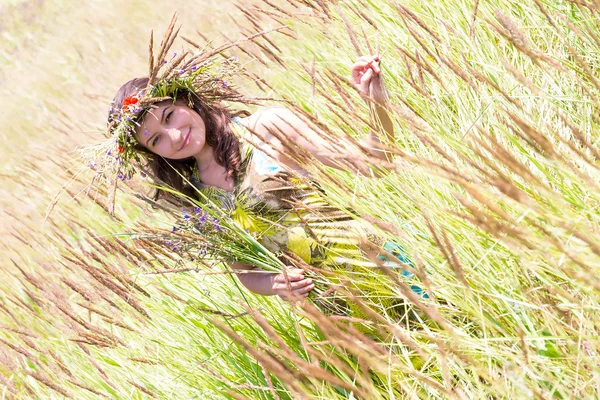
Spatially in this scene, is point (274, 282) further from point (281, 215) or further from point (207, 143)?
point (207, 143)

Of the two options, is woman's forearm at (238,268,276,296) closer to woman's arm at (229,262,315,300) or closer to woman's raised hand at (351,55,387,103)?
woman's arm at (229,262,315,300)

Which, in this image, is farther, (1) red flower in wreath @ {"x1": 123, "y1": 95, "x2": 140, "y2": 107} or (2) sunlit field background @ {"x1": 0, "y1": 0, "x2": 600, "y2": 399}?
(1) red flower in wreath @ {"x1": 123, "y1": 95, "x2": 140, "y2": 107}

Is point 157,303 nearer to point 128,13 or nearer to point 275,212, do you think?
point 275,212

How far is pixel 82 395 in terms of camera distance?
6.58 ft

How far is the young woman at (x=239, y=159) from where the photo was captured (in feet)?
5.92

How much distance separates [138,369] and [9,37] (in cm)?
756

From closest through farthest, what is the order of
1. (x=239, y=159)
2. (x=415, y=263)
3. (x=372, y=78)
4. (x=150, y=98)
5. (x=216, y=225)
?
(x=415, y=263), (x=372, y=78), (x=216, y=225), (x=150, y=98), (x=239, y=159)

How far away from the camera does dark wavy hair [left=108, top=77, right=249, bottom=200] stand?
6.43 feet

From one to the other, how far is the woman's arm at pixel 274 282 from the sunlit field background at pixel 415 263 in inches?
2.7

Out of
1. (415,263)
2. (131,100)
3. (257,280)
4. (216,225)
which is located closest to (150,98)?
(131,100)

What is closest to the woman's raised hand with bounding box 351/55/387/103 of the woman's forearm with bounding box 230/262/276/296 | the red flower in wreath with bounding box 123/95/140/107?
the woman's forearm with bounding box 230/262/276/296

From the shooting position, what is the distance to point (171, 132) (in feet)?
6.12

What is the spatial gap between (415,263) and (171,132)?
1081mm

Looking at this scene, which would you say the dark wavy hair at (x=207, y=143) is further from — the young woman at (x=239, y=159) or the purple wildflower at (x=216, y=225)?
the purple wildflower at (x=216, y=225)
